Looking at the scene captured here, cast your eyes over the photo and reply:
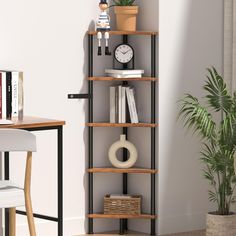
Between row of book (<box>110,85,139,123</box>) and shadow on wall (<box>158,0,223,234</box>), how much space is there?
201 mm

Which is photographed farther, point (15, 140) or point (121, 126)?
point (121, 126)

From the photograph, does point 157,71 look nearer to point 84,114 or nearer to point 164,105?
point 164,105

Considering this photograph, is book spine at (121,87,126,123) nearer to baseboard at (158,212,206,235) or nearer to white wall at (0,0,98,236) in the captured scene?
white wall at (0,0,98,236)

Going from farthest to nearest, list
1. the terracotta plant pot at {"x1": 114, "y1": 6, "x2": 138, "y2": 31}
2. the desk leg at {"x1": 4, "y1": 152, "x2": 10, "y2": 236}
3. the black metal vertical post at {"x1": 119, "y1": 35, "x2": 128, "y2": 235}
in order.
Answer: the black metal vertical post at {"x1": 119, "y1": 35, "x2": 128, "y2": 235} < the terracotta plant pot at {"x1": 114, "y1": 6, "x2": 138, "y2": 31} < the desk leg at {"x1": 4, "y1": 152, "x2": 10, "y2": 236}

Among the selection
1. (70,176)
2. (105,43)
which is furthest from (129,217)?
(105,43)

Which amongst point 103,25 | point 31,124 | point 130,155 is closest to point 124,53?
point 103,25

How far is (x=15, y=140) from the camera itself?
13.9 ft

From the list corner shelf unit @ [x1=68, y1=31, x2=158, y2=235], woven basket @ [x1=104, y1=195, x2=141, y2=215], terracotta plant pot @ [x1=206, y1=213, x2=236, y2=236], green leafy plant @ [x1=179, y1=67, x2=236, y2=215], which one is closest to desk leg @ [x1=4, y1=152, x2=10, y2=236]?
corner shelf unit @ [x1=68, y1=31, x2=158, y2=235]

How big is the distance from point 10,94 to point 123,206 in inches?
47.8

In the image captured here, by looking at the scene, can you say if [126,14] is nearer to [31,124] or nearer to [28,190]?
[31,124]

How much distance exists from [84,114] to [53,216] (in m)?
0.74

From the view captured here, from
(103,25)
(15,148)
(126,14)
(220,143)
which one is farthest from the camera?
(126,14)

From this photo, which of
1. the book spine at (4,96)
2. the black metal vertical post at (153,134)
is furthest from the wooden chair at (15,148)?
the black metal vertical post at (153,134)

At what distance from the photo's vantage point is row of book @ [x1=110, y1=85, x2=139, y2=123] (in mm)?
5531
